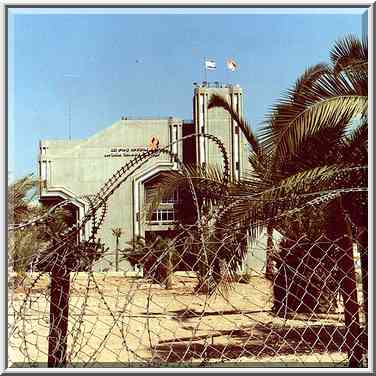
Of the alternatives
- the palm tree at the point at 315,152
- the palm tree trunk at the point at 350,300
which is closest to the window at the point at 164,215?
the palm tree at the point at 315,152

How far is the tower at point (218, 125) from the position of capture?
10508 mm

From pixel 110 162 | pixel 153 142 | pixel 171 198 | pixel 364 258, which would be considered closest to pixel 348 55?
pixel 364 258

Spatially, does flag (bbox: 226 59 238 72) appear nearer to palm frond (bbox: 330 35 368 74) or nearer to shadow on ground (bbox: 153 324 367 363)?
palm frond (bbox: 330 35 368 74)

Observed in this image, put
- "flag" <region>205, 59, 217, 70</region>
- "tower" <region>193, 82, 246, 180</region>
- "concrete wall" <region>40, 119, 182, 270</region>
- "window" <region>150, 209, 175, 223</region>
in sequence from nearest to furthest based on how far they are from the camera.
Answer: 1. "flag" <region>205, 59, 217, 70</region>
2. "tower" <region>193, 82, 246, 180</region>
3. "window" <region>150, 209, 175, 223</region>
4. "concrete wall" <region>40, 119, 182, 270</region>

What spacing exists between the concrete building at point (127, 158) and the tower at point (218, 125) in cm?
2

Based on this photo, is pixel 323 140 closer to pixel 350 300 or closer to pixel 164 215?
pixel 350 300

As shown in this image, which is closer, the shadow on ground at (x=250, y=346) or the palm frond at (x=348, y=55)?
the shadow on ground at (x=250, y=346)

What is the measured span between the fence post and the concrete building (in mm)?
10049

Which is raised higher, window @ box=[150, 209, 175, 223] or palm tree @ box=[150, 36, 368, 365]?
palm tree @ box=[150, 36, 368, 365]

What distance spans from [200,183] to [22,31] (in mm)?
5297

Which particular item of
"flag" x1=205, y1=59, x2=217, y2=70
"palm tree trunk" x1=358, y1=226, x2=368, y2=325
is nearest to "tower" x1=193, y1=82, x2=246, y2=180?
"flag" x1=205, y1=59, x2=217, y2=70

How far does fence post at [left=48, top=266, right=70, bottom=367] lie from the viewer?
8.60 feet

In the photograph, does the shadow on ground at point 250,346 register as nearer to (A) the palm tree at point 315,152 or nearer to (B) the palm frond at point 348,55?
(A) the palm tree at point 315,152

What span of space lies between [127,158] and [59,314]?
45.6 ft
